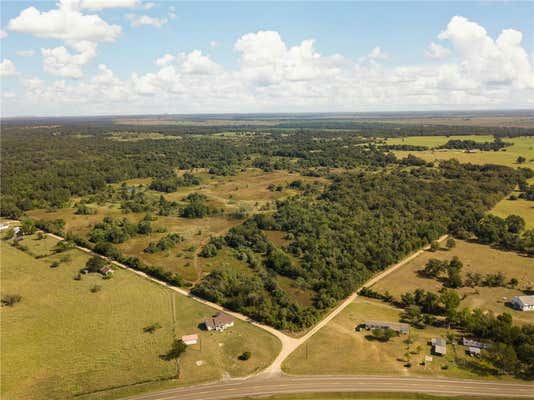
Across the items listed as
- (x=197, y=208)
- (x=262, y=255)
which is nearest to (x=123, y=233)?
(x=197, y=208)

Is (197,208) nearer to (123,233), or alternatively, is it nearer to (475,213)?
(123,233)

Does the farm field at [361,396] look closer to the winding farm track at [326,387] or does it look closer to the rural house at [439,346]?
the winding farm track at [326,387]

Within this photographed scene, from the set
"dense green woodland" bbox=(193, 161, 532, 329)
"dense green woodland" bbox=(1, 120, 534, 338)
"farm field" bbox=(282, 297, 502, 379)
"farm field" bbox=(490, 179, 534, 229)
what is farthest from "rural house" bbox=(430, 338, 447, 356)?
"farm field" bbox=(490, 179, 534, 229)

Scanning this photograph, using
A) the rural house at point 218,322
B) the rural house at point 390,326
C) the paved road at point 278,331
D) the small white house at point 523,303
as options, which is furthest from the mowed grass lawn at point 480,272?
the rural house at point 218,322

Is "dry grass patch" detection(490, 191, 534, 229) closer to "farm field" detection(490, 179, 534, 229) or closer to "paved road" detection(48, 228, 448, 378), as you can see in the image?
"farm field" detection(490, 179, 534, 229)

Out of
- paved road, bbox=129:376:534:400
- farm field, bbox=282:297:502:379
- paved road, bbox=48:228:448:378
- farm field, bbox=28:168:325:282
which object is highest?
farm field, bbox=28:168:325:282
